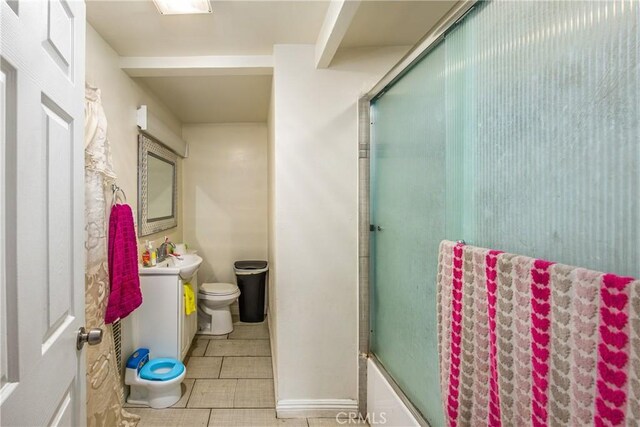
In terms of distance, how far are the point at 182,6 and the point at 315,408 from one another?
97.7 inches

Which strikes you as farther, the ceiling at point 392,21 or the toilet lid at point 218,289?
the toilet lid at point 218,289

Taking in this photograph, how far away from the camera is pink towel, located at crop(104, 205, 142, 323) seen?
1.70 meters

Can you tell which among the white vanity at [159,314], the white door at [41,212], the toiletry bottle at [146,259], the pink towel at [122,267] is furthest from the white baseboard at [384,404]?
the toiletry bottle at [146,259]

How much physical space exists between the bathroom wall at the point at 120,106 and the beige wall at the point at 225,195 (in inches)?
43.9

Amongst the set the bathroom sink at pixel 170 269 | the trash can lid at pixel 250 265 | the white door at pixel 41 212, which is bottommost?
the trash can lid at pixel 250 265

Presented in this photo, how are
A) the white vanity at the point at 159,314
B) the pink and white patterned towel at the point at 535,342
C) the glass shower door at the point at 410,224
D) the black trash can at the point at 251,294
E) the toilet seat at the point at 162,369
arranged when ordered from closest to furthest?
the pink and white patterned towel at the point at 535,342
the glass shower door at the point at 410,224
the toilet seat at the point at 162,369
the white vanity at the point at 159,314
the black trash can at the point at 251,294

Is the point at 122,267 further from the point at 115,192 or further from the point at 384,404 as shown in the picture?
the point at 384,404

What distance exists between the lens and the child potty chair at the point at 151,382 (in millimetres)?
1950

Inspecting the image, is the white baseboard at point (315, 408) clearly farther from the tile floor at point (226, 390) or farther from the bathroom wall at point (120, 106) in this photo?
the bathroom wall at point (120, 106)

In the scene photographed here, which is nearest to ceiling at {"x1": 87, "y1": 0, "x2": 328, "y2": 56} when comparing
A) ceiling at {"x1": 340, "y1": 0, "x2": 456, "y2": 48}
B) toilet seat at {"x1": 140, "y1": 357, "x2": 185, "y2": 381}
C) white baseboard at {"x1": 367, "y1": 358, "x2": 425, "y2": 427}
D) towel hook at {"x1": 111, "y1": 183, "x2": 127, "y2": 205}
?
ceiling at {"x1": 340, "y1": 0, "x2": 456, "y2": 48}

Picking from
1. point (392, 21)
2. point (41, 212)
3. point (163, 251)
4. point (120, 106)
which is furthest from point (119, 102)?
point (392, 21)

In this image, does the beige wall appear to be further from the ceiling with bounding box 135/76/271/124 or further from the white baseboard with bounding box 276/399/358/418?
the white baseboard with bounding box 276/399/358/418

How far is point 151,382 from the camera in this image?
1.94 m

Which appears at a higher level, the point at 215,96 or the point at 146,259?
the point at 215,96
